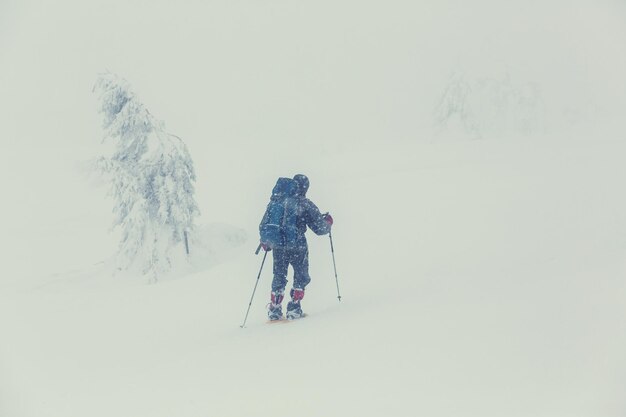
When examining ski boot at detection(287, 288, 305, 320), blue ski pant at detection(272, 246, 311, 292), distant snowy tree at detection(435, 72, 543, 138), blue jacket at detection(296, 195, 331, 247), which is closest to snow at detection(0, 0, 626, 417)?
ski boot at detection(287, 288, 305, 320)

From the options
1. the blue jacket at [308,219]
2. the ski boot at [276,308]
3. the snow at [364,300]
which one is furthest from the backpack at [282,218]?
the snow at [364,300]

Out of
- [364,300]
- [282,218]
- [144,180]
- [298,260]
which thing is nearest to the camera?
[282,218]

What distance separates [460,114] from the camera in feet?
149

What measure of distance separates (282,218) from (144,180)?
1200 centimetres

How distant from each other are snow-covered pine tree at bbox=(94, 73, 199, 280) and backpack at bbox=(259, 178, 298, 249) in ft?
37.0

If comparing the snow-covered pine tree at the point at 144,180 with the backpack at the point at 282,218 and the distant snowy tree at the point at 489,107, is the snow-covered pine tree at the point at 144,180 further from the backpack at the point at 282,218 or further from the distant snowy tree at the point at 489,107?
the distant snowy tree at the point at 489,107

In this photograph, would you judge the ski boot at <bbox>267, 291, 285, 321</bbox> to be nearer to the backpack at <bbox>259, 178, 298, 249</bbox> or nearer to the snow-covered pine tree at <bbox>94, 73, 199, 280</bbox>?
the backpack at <bbox>259, 178, 298, 249</bbox>

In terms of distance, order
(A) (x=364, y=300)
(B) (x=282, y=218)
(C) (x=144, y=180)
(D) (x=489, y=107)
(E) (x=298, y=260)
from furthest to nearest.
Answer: (D) (x=489, y=107)
(C) (x=144, y=180)
(A) (x=364, y=300)
(E) (x=298, y=260)
(B) (x=282, y=218)

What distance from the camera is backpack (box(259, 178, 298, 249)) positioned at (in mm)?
8016

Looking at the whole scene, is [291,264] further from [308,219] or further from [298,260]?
[308,219]

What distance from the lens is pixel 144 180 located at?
18.7 metres

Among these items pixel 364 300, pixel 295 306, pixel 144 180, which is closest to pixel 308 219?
pixel 295 306

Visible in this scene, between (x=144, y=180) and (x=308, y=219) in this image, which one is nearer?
(x=308, y=219)

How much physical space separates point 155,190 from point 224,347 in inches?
511
